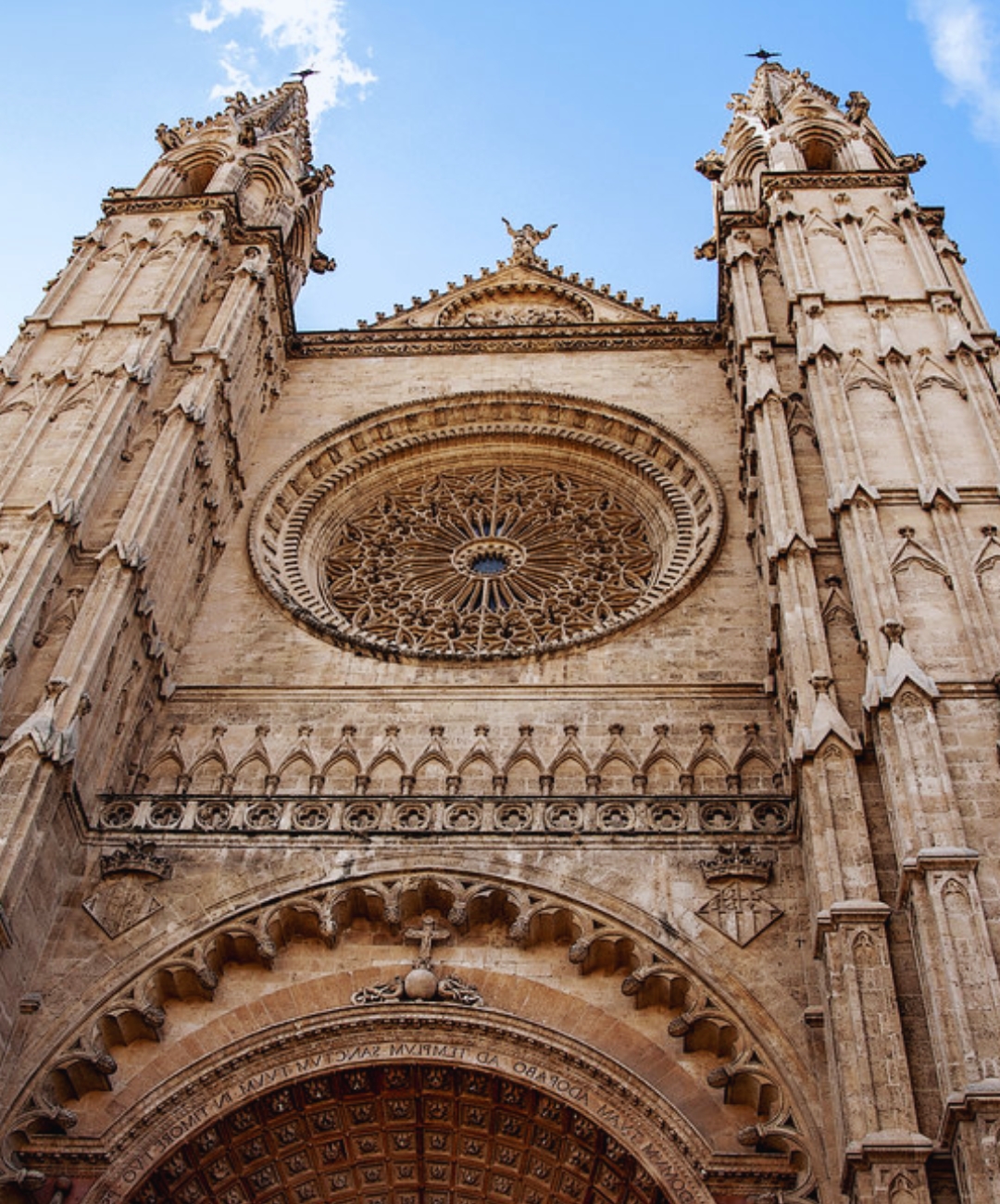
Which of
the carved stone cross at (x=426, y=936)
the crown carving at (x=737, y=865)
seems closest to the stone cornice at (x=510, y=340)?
the crown carving at (x=737, y=865)

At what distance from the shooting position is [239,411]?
55.8 ft

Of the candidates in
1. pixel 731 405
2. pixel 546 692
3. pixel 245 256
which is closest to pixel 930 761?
pixel 546 692

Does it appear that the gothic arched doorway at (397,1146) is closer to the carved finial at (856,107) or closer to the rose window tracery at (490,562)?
the rose window tracery at (490,562)

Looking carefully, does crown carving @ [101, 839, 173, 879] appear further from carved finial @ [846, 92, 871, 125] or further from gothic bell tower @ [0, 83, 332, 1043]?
carved finial @ [846, 92, 871, 125]

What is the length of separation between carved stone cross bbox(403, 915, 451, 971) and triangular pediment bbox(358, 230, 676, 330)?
1140cm

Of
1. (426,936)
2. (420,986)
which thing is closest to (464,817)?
(426,936)

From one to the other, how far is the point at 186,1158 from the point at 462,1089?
6.21 feet

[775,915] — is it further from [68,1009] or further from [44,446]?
[44,446]

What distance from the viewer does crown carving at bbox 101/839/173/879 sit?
36.3ft

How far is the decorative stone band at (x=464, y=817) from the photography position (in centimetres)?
1119

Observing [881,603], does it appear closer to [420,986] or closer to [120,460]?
[420,986]

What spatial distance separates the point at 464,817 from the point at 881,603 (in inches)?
144

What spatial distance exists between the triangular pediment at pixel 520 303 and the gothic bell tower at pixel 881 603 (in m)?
2.41

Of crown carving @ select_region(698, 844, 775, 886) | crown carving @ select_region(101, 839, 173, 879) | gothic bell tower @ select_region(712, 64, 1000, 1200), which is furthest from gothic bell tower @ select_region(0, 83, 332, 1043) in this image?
gothic bell tower @ select_region(712, 64, 1000, 1200)
